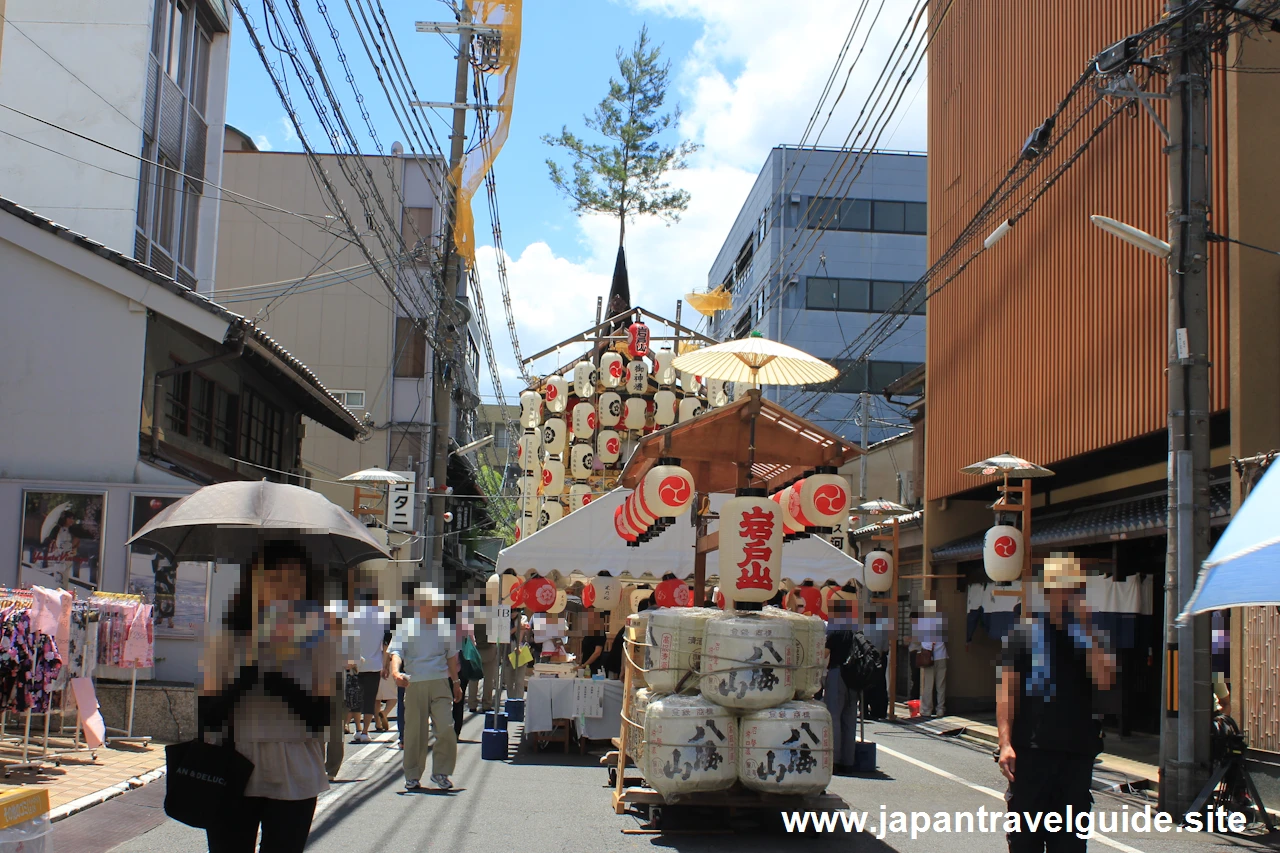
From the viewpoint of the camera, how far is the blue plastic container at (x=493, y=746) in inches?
519

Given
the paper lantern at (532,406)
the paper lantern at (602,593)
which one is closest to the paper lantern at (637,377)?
the paper lantern at (532,406)

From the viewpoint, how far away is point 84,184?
18.7 m

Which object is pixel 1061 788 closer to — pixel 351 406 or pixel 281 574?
pixel 281 574

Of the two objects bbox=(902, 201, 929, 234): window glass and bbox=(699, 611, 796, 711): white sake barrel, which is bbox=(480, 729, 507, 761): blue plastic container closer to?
bbox=(699, 611, 796, 711): white sake barrel

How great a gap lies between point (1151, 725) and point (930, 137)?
45.8ft

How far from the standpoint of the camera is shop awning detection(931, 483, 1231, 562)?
13414 millimetres

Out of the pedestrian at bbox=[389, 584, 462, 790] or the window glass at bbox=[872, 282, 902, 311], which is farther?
the window glass at bbox=[872, 282, 902, 311]

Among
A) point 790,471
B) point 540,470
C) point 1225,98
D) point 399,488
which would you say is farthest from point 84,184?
point 1225,98

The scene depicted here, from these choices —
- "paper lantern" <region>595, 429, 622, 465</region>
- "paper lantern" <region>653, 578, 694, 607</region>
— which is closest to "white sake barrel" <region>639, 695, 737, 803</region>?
"paper lantern" <region>653, 578, 694, 607</region>

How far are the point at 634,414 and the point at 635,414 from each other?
2 centimetres

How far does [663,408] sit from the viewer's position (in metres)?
24.7

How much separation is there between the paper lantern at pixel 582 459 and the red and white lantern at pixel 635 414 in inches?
42.1

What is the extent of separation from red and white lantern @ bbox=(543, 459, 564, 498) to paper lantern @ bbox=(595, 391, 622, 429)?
1.44 m

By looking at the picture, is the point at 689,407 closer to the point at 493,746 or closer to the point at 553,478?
the point at 553,478
